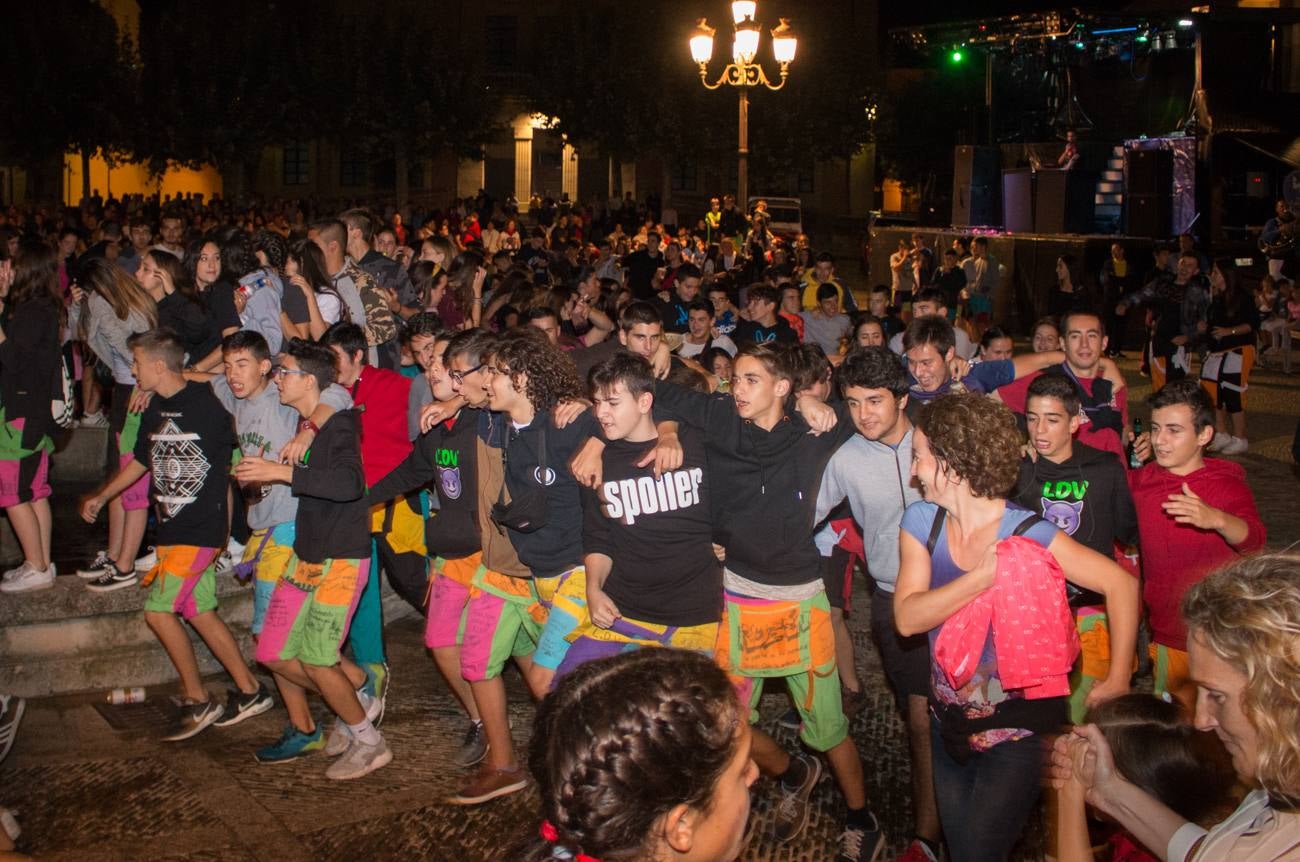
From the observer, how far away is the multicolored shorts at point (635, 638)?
5027mm

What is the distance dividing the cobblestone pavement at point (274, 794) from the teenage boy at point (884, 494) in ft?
1.83

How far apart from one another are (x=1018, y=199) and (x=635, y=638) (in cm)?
2628

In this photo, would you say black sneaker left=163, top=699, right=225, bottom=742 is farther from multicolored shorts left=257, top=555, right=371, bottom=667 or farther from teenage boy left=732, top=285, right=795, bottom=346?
teenage boy left=732, top=285, right=795, bottom=346

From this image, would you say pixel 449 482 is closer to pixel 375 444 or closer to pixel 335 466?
pixel 335 466

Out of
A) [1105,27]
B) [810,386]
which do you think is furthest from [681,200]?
[810,386]

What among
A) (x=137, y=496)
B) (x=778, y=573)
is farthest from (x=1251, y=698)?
(x=137, y=496)

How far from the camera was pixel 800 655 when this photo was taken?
5055 millimetres

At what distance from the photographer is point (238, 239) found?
9188 mm

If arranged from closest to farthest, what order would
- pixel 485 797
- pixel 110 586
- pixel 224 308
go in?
1. pixel 485 797
2. pixel 110 586
3. pixel 224 308

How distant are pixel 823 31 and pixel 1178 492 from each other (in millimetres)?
46929

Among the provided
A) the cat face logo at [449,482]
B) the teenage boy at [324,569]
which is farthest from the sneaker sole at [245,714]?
the cat face logo at [449,482]

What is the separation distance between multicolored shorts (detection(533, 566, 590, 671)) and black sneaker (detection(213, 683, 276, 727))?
1.93m

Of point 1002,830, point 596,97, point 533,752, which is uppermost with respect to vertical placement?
point 596,97

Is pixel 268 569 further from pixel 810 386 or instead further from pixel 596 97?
pixel 596 97
